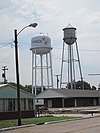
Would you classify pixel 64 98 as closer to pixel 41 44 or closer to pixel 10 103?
pixel 41 44

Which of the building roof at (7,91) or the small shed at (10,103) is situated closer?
the small shed at (10,103)

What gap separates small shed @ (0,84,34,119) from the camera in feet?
126

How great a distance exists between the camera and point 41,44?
75938 millimetres

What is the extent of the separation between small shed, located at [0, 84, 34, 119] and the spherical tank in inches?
1371

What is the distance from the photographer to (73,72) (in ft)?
282

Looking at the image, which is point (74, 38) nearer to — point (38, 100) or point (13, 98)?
point (38, 100)

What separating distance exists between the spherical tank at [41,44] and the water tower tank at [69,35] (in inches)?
239

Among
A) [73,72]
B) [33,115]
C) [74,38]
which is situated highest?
[74,38]

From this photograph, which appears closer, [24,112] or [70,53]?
[24,112]

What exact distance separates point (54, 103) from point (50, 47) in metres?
12.6

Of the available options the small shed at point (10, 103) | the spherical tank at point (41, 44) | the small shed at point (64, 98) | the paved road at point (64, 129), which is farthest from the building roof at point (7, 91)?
the small shed at point (64, 98)

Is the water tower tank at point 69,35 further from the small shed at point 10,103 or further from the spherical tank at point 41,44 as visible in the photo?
the small shed at point 10,103

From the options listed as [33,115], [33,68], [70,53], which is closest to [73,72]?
[70,53]

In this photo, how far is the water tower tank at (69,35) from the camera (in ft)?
265
